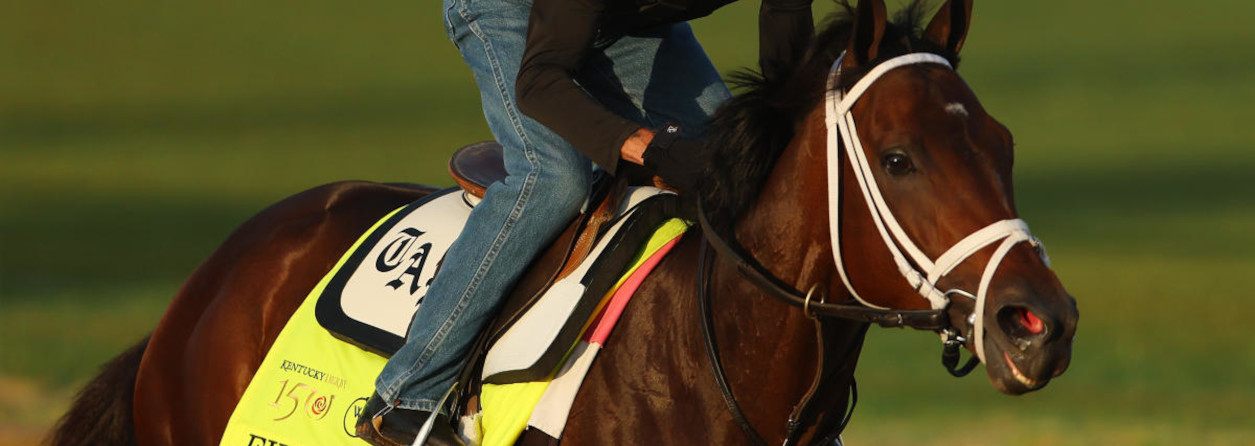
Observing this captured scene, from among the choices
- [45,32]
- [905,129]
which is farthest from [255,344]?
[45,32]

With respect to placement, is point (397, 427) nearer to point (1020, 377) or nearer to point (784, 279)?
point (784, 279)

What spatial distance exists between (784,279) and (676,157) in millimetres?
397

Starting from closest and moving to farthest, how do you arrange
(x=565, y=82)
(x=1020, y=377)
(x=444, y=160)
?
1. (x=1020, y=377)
2. (x=565, y=82)
3. (x=444, y=160)

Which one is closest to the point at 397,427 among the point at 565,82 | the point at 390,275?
the point at 390,275

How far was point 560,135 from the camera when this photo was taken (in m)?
3.86

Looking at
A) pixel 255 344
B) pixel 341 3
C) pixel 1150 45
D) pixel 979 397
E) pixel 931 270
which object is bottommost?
pixel 1150 45

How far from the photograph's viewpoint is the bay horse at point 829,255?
3072mm

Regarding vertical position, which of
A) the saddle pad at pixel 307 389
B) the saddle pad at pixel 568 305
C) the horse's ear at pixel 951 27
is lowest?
the saddle pad at pixel 307 389

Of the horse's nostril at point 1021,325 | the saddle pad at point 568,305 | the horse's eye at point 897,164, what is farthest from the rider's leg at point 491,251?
the horse's nostril at point 1021,325

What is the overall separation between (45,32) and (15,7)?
9.65 ft

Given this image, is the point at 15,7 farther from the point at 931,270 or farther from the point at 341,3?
the point at 931,270

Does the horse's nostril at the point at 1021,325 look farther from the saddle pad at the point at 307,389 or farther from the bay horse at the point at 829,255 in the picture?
the saddle pad at the point at 307,389

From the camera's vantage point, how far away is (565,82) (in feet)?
12.6

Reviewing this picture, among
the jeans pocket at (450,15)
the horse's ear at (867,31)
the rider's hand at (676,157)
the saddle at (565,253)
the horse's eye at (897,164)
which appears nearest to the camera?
the horse's eye at (897,164)
